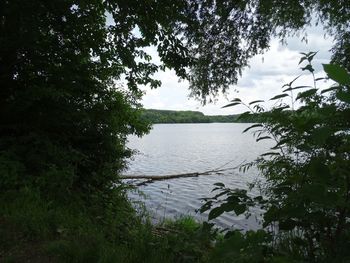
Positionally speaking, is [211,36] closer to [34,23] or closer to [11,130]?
[34,23]

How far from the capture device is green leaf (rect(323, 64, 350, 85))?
1690 mm

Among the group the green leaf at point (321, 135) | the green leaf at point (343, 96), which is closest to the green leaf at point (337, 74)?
the green leaf at point (343, 96)

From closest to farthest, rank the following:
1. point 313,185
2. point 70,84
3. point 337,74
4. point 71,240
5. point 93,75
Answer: point 337,74 → point 313,185 → point 71,240 → point 70,84 → point 93,75

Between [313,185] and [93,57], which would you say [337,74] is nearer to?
[313,185]

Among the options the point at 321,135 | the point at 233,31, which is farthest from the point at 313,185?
the point at 233,31

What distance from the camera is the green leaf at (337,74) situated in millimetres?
1690

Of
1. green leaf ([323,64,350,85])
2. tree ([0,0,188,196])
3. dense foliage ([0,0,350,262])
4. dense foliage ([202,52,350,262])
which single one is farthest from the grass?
green leaf ([323,64,350,85])

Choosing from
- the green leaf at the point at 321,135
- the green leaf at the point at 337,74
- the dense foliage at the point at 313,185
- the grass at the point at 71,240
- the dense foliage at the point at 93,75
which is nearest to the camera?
the green leaf at the point at 337,74

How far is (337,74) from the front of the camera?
170cm

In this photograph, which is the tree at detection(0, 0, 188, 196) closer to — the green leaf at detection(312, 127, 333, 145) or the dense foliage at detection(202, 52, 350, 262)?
the dense foliage at detection(202, 52, 350, 262)

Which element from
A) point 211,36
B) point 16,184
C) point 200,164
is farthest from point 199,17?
point 200,164

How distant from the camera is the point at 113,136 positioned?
367 inches

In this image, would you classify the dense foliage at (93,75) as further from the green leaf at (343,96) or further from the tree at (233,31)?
the green leaf at (343,96)

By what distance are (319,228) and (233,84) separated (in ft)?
19.3
